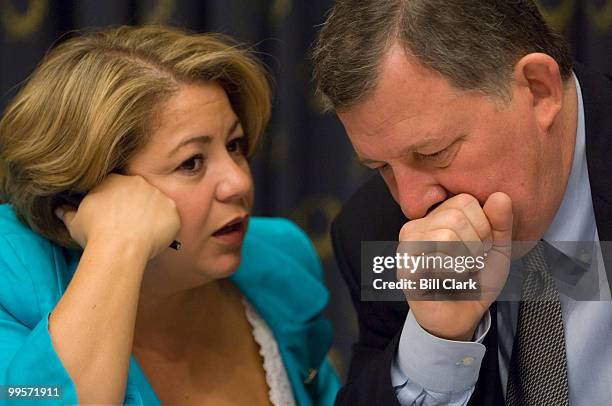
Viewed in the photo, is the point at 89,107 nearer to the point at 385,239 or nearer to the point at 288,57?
the point at 385,239

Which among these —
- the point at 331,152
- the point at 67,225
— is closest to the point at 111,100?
the point at 67,225

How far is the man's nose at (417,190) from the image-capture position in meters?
1.26

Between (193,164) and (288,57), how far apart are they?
0.73 m

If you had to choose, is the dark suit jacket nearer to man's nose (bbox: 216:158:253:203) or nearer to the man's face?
the man's face

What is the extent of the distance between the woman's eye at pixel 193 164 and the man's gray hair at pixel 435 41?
1.09ft

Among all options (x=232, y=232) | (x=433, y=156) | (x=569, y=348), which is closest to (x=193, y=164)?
(x=232, y=232)

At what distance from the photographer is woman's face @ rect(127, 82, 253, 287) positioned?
1.49 metres

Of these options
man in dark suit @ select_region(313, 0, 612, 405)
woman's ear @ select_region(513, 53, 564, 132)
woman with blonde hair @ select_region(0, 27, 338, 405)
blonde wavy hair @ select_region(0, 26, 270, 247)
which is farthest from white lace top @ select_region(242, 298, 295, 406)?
woman's ear @ select_region(513, 53, 564, 132)

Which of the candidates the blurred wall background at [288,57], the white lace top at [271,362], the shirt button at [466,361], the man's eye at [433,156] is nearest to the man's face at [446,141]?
the man's eye at [433,156]

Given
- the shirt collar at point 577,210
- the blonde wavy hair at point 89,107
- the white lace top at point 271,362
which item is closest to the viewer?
the shirt collar at point 577,210

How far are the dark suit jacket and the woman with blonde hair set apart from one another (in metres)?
0.18

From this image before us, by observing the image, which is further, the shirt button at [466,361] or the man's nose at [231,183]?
the man's nose at [231,183]

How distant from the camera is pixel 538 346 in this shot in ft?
4.28

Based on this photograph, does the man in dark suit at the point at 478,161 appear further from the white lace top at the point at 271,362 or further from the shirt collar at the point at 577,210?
the white lace top at the point at 271,362
